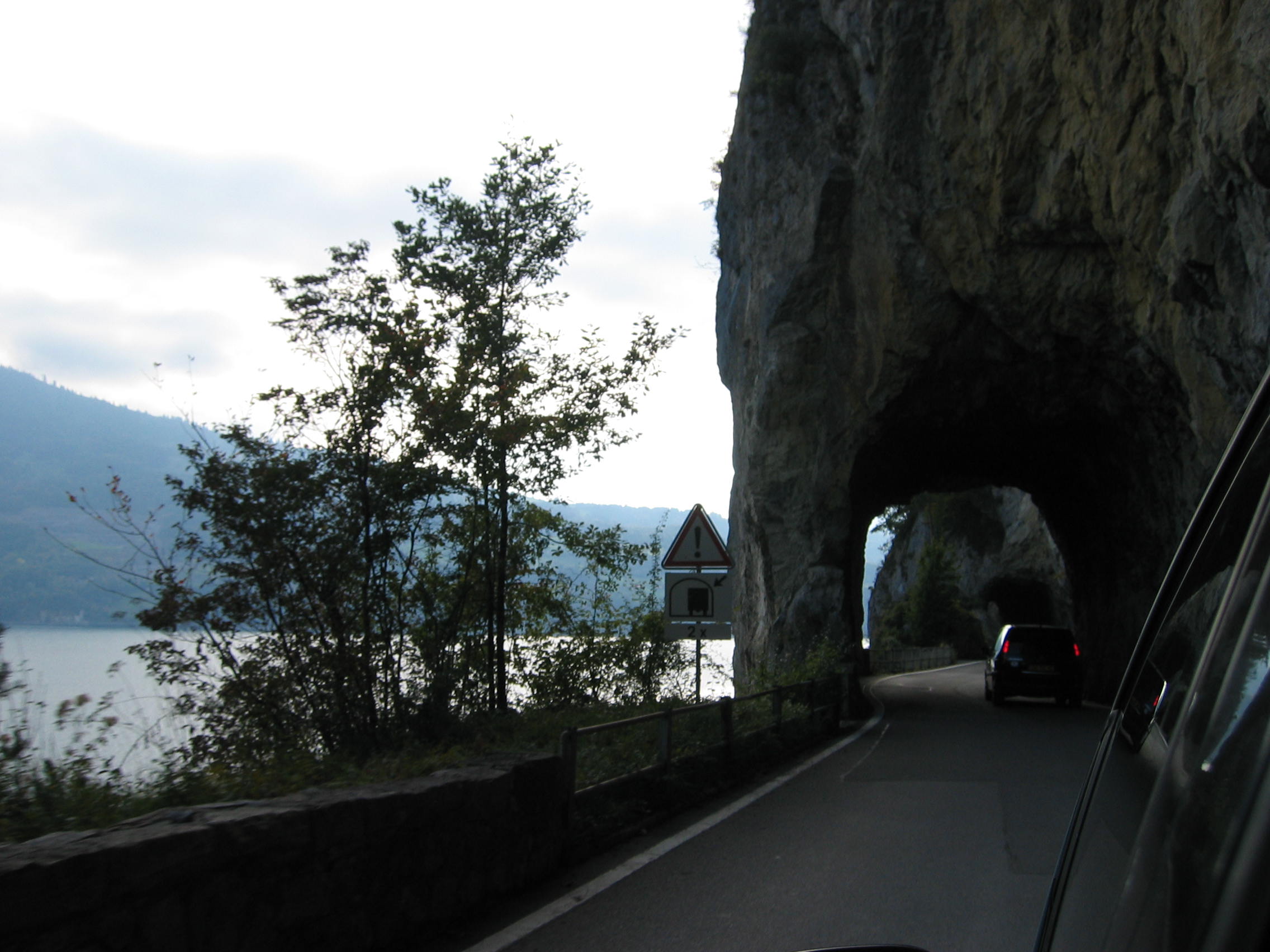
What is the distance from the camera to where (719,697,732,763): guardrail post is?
11.2 m

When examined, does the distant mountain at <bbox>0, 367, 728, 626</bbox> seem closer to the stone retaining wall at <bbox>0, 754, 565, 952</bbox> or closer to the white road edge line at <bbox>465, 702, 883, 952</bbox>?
the stone retaining wall at <bbox>0, 754, 565, 952</bbox>

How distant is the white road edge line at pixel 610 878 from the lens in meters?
5.41

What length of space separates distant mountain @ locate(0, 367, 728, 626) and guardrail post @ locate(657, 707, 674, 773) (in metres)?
5.30

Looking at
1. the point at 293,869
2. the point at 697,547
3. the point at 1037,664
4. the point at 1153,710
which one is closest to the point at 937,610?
the point at 1037,664

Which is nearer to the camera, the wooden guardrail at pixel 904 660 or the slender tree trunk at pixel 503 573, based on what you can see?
the slender tree trunk at pixel 503 573

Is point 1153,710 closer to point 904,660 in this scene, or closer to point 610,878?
point 610,878

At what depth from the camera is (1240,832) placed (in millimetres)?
1040

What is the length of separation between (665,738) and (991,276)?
45.0ft

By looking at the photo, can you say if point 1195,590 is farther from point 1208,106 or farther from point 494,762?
point 1208,106

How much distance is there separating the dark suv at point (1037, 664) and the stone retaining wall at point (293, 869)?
18.5 metres

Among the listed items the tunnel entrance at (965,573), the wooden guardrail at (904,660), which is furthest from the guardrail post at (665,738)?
the tunnel entrance at (965,573)

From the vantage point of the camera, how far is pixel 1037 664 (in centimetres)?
2289

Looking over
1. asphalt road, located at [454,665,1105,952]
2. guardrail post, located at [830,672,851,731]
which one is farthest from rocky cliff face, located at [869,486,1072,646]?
asphalt road, located at [454,665,1105,952]

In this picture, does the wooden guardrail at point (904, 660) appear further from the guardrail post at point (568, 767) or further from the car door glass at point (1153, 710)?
the car door glass at point (1153, 710)
